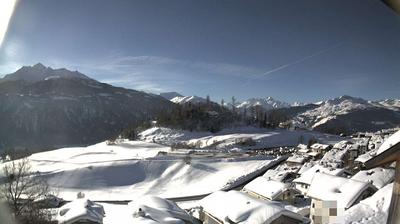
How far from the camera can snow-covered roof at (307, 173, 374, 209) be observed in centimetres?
1379

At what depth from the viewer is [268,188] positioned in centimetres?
2058

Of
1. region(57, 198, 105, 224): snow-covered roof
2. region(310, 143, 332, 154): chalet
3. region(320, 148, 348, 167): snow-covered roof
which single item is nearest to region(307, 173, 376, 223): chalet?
region(57, 198, 105, 224): snow-covered roof

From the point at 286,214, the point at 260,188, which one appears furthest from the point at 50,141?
the point at 286,214

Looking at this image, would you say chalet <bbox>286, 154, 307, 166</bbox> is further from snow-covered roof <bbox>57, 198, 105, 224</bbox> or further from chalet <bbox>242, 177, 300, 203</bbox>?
snow-covered roof <bbox>57, 198, 105, 224</bbox>

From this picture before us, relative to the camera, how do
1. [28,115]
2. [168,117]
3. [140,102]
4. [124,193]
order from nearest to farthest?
[124,193] → [168,117] → [28,115] → [140,102]

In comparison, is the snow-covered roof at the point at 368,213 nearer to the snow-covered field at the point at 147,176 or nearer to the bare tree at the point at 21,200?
the bare tree at the point at 21,200

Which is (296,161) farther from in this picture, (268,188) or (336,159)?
(268,188)

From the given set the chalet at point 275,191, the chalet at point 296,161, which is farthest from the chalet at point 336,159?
the chalet at point 275,191

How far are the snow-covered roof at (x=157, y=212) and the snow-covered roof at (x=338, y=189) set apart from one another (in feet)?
16.5

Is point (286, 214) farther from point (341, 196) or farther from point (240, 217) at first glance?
point (341, 196)

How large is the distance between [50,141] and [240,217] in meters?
116

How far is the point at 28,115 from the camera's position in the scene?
127188 millimetres

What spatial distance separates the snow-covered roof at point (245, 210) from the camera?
40.8 feet

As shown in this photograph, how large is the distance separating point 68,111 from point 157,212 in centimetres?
13743
